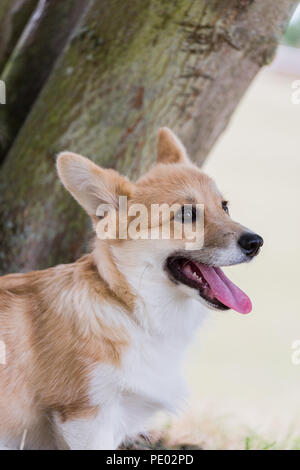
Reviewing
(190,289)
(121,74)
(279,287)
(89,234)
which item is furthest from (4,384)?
(279,287)

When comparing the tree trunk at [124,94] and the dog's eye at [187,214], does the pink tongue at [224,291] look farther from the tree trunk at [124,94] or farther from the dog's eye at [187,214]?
the tree trunk at [124,94]

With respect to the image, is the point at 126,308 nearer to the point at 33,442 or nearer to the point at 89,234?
the point at 33,442

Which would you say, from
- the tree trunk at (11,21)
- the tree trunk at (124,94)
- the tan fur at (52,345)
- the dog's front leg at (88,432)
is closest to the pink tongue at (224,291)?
the tan fur at (52,345)

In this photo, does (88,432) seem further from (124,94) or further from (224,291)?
(124,94)

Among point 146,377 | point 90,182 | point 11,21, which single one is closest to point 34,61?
point 11,21

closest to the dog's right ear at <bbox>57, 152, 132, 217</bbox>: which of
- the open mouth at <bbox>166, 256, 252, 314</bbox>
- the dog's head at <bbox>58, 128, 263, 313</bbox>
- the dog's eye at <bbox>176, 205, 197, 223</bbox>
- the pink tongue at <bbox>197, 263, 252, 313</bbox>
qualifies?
the dog's head at <bbox>58, 128, 263, 313</bbox>

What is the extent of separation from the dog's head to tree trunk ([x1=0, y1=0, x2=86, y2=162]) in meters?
1.98

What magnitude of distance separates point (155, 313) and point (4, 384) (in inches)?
31.5

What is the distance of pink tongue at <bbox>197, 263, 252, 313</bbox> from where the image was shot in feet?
9.88

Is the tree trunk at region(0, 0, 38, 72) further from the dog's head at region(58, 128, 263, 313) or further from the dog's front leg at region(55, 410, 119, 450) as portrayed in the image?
the dog's front leg at region(55, 410, 119, 450)

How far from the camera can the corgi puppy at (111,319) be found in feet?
9.83

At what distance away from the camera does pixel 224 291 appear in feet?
9.98

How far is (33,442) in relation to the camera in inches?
127
